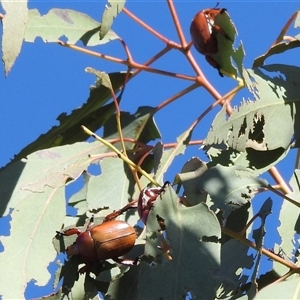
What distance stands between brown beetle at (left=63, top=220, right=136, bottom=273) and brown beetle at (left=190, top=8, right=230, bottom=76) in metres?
0.35

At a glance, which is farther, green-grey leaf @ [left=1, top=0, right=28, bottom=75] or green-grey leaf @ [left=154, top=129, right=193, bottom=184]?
green-grey leaf @ [left=154, top=129, right=193, bottom=184]

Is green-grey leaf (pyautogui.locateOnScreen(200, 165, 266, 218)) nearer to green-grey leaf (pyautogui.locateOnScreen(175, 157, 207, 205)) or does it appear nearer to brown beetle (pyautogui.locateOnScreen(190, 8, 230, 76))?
green-grey leaf (pyautogui.locateOnScreen(175, 157, 207, 205))

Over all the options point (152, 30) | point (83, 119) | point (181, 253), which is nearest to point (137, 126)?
point (83, 119)

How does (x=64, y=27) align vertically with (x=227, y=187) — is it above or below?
above

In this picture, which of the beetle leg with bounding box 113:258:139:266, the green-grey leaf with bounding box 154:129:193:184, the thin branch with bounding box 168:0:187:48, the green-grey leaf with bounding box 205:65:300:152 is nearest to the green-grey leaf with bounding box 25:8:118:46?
the thin branch with bounding box 168:0:187:48

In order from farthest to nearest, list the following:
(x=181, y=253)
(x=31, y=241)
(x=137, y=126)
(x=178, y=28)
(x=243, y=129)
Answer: (x=137, y=126) < (x=178, y=28) < (x=31, y=241) < (x=243, y=129) < (x=181, y=253)

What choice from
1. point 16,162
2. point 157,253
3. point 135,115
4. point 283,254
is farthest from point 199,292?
point 135,115

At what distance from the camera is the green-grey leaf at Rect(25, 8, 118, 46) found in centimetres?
158

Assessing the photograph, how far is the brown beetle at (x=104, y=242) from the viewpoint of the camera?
1.13 m

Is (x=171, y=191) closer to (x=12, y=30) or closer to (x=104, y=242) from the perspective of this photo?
(x=104, y=242)

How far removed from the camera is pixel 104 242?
3.70 feet

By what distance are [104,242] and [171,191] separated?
0.13 meters

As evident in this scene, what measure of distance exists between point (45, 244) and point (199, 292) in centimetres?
39

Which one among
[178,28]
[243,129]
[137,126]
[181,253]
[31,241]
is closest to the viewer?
[181,253]
